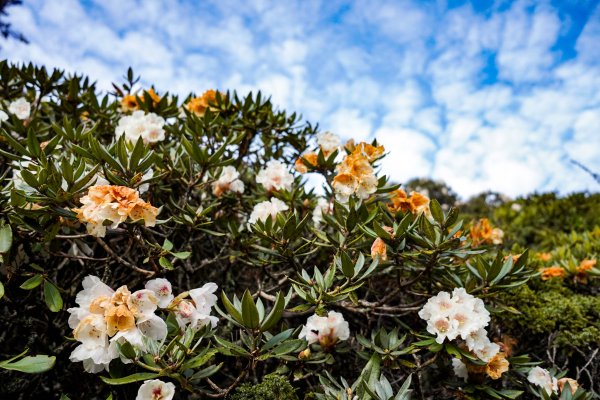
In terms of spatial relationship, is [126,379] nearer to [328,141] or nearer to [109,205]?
[109,205]

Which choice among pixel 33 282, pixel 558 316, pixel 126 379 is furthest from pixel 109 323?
pixel 558 316

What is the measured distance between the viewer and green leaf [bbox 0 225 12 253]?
1.30 metres

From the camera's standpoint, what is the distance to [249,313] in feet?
4.22

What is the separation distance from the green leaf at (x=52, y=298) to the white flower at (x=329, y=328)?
99cm

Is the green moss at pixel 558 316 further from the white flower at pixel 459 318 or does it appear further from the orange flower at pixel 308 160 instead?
the orange flower at pixel 308 160

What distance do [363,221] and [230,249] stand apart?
0.77 m

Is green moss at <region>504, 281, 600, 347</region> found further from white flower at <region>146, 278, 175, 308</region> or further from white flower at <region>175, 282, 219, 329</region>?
white flower at <region>146, 278, 175, 308</region>

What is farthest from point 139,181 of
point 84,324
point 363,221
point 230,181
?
point 363,221

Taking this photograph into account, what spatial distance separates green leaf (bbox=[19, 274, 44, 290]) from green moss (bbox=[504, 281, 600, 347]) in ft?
7.38

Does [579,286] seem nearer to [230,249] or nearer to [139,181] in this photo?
[230,249]

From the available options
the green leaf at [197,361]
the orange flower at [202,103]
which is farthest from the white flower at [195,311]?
the orange flower at [202,103]

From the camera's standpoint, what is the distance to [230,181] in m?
2.15

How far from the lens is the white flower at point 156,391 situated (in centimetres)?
125

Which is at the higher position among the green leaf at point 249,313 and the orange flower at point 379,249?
the orange flower at point 379,249
